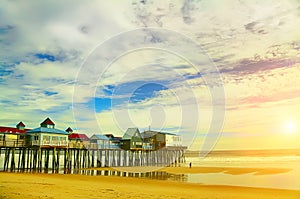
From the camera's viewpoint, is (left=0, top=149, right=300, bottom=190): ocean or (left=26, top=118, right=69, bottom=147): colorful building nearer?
(left=0, top=149, right=300, bottom=190): ocean

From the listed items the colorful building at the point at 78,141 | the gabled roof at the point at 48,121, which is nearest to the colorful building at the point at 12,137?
the gabled roof at the point at 48,121

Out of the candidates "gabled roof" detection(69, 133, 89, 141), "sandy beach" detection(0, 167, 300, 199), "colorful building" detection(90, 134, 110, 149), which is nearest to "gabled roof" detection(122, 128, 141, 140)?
"colorful building" detection(90, 134, 110, 149)

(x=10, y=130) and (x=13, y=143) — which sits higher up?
(x=10, y=130)

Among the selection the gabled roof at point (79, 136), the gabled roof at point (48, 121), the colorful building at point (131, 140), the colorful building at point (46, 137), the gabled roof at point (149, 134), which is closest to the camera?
the colorful building at point (46, 137)

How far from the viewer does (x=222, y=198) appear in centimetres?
1570

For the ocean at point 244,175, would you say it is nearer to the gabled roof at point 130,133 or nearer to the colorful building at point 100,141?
the colorful building at point 100,141

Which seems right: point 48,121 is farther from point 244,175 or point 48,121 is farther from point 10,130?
point 244,175

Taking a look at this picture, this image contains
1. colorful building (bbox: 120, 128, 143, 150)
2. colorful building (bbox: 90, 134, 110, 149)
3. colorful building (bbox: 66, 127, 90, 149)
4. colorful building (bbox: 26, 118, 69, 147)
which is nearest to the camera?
colorful building (bbox: 26, 118, 69, 147)

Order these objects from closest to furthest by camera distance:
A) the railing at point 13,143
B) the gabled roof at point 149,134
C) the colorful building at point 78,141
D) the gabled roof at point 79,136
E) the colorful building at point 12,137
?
the railing at point 13,143
the colorful building at point 12,137
the colorful building at point 78,141
the gabled roof at point 79,136
the gabled roof at point 149,134

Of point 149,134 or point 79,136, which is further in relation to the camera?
point 149,134

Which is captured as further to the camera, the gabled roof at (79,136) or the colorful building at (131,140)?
the colorful building at (131,140)

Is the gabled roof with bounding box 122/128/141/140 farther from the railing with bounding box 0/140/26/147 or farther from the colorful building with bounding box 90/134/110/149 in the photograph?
the railing with bounding box 0/140/26/147

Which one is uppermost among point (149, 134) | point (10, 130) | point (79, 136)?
point (10, 130)

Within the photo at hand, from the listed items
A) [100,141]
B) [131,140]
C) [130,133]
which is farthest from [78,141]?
[130,133]
